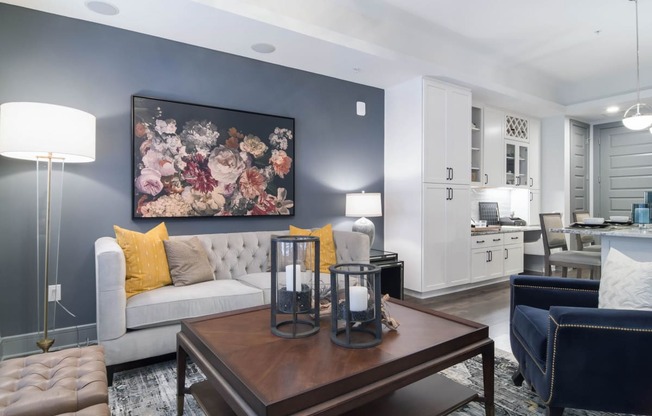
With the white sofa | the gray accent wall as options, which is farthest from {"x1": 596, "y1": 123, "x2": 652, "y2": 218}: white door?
the white sofa

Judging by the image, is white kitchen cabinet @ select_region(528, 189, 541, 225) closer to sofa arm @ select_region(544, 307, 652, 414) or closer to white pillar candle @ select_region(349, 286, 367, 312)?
sofa arm @ select_region(544, 307, 652, 414)

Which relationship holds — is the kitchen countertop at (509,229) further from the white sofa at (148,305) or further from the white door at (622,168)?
the white sofa at (148,305)

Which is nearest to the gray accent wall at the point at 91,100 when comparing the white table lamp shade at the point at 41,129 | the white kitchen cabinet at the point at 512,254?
the white table lamp shade at the point at 41,129

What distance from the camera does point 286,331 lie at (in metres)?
1.59

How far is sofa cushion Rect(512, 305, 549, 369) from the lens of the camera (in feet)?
5.42

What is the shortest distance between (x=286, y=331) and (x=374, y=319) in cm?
39

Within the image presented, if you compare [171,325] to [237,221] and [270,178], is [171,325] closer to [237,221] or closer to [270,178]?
[237,221]

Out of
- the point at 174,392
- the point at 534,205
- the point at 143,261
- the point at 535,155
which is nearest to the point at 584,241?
the point at 534,205

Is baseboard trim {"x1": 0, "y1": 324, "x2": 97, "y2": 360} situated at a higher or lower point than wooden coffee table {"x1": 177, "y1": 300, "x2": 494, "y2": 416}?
lower

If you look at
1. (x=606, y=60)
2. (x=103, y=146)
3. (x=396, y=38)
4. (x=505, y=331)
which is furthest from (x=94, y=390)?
(x=606, y=60)

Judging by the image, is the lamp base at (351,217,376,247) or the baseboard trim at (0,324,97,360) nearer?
the baseboard trim at (0,324,97,360)

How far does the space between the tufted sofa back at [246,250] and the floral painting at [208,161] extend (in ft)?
0.91

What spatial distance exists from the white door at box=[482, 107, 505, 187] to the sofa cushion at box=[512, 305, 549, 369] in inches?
132

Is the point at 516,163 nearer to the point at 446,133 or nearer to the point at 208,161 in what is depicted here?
the point at 446,133
